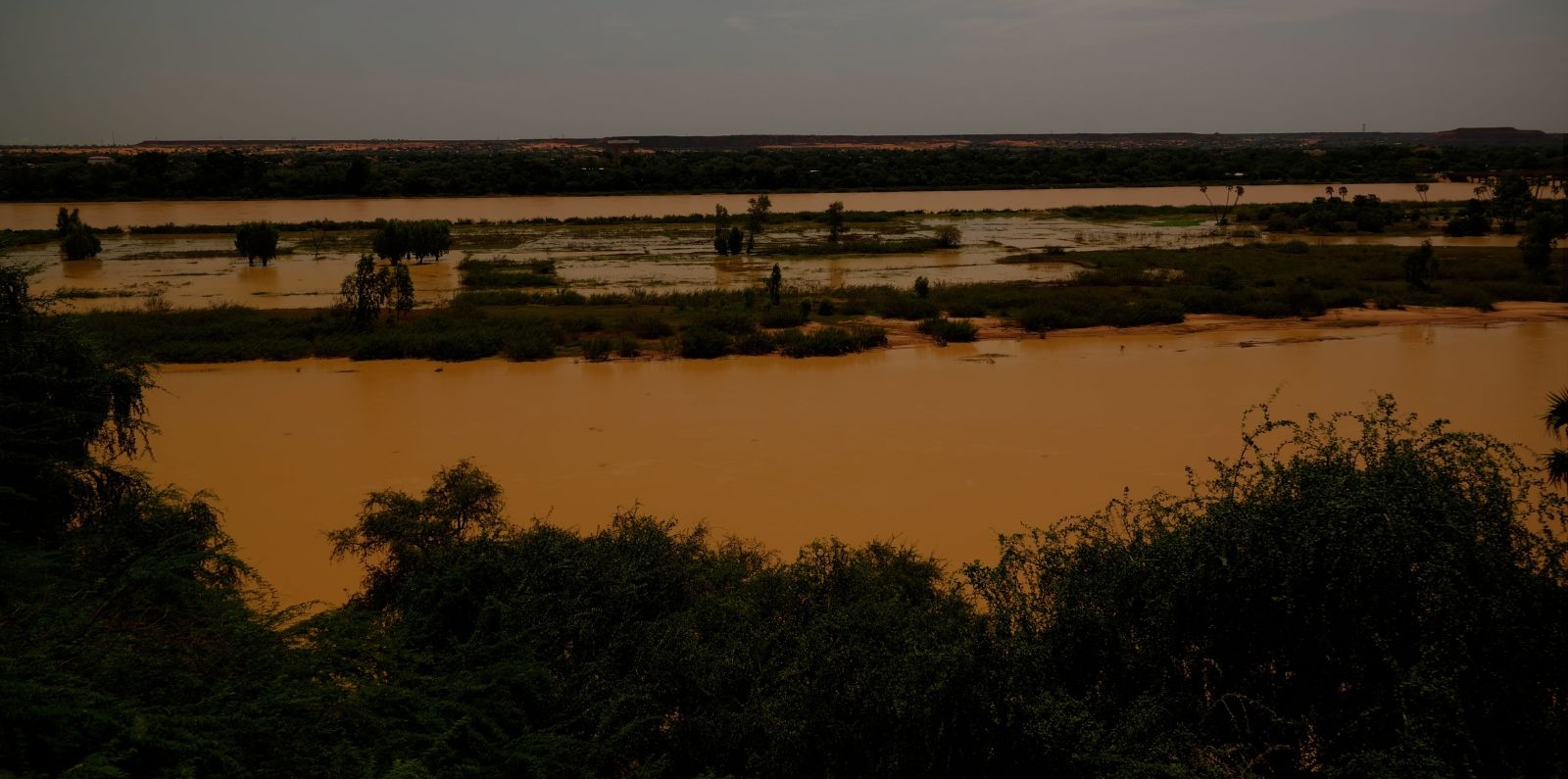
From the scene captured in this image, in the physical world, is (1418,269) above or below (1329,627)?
above

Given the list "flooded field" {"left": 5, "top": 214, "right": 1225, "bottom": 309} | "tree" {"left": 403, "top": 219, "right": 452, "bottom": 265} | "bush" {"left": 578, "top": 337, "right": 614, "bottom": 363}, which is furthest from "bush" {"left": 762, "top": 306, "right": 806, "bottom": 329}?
"tree" {"left": 403, "top": 219, "right": 452, "bottom": 265}

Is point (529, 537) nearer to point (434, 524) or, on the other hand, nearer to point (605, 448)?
point (434, 524)

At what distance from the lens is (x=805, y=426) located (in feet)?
45.5

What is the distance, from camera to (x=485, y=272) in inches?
1126

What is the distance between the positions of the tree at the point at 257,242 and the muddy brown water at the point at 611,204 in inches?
633

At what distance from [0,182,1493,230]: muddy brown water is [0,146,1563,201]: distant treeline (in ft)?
8.21

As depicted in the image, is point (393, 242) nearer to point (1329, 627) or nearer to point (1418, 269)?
point (1418, 269)

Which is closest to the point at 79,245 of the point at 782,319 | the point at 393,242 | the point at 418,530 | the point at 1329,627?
the point at 393,242

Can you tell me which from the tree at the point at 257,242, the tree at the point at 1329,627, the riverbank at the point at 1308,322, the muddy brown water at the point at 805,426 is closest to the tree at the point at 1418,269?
the riverbank at the point at 1308,322

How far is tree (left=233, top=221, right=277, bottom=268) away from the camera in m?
31.0

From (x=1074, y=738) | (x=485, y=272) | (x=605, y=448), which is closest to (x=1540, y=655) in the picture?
(x=1074, y=738)

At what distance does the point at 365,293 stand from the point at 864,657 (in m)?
18.0

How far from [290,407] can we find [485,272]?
1419 cm

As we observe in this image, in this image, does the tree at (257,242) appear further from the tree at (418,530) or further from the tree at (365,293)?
the tree at (418,530)
